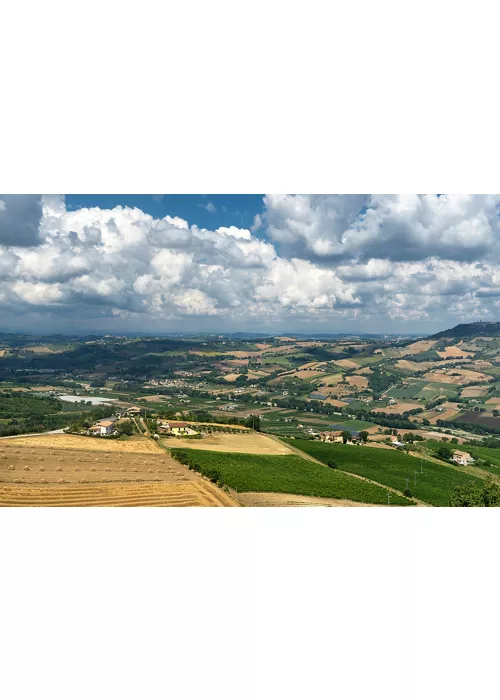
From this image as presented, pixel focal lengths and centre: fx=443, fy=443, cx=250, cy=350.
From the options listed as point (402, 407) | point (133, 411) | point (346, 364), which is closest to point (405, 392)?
point (402, 407)

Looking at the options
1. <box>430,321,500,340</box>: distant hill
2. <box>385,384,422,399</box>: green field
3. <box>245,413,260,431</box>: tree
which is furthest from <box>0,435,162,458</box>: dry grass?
<box>430,321,500,340</box>: distant hill

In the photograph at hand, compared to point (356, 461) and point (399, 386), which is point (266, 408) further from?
point (399, 386)

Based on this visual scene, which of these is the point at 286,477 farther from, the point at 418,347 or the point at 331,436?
the point at 418,347

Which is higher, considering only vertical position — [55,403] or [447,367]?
[447,367]

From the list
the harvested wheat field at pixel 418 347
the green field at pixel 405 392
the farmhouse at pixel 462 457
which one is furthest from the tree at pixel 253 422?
the farmhouse at pixel 462 457

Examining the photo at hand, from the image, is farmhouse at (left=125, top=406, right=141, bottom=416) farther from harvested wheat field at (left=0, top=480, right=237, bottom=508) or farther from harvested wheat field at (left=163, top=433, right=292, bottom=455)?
harvested wheat field at (left=0, top=480, right=237, bottom=508)

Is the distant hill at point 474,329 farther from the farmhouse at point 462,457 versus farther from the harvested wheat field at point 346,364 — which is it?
the farmhouse at point 462,457
